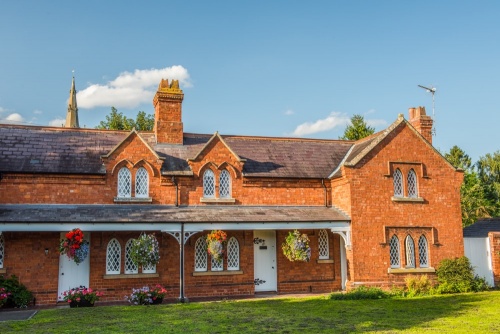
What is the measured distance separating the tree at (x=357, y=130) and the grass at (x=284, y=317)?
82.4ft

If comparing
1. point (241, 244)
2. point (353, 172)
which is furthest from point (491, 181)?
point (241, 244)

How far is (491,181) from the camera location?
168 feet

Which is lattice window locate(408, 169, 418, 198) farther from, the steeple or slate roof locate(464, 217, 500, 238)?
the steeple

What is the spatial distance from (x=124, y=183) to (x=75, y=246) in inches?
159

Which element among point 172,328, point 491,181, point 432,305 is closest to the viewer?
point 172,328

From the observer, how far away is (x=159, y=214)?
20219 mm

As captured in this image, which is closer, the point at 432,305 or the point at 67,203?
the point at 432,305

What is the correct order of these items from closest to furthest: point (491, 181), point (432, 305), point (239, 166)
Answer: point (432, 305), point (239, 166), point (491, 181)

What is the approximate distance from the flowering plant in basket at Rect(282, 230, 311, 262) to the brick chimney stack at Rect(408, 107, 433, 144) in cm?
913

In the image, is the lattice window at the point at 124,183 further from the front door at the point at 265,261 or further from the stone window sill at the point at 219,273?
the front door at the point at 265,261

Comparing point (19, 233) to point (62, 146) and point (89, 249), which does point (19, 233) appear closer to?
point (89, 249)

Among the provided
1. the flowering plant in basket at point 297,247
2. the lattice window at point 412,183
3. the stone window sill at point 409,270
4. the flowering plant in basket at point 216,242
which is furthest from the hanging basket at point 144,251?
the lattice window at point 412,183

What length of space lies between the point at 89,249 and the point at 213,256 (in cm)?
494

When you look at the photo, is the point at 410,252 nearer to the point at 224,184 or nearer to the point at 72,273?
the point at 224,184
